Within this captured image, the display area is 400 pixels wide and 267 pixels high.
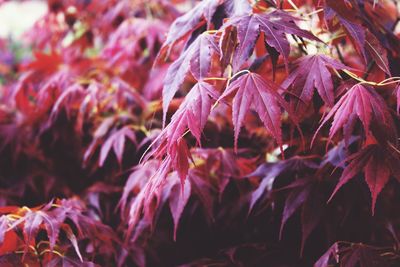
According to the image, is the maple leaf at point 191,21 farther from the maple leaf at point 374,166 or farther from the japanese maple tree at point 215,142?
the maple leaf at point 374,166

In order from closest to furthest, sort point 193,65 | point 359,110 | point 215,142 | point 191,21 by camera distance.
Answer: point 359,110
point 193,65
point 191,21
point 215,142

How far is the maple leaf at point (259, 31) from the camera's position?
39.8 inches

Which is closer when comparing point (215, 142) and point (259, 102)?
point (259, 102)

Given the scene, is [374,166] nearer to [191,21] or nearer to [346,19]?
[346,19]

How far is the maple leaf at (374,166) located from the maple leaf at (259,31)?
26 centimetres

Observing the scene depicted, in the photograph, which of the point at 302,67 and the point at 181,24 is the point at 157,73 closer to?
the point at 181,24

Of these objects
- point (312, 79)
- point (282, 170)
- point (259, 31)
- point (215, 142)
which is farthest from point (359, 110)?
point (215, 142)

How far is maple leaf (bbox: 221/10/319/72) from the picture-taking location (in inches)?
39.8

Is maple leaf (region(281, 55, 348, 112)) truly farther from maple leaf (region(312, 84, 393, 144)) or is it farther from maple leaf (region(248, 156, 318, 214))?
maple leaf (region(248, 156, 318, 214))

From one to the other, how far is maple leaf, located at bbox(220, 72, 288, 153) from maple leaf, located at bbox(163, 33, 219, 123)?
94 mm

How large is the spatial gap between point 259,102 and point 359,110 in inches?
7.7

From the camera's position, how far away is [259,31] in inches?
40.9

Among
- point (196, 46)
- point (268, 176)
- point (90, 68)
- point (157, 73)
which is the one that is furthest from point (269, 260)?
point (90, 68)

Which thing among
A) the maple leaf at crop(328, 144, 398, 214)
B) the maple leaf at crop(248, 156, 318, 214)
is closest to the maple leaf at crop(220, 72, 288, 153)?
the maple leaf at crop(328, 144, 398, 214)
